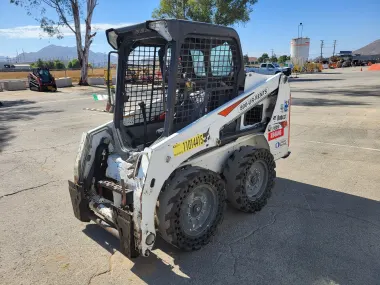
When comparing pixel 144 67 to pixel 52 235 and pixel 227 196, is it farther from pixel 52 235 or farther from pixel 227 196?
pixel 52 235

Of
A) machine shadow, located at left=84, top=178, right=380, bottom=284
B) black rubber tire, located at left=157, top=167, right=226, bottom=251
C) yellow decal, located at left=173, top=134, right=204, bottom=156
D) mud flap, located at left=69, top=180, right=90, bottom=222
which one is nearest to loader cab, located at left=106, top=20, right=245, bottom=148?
yellow decal, located at left=173, top=134, right=204, bottom=156

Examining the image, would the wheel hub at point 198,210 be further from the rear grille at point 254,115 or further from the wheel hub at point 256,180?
the rear grille at point 254,115

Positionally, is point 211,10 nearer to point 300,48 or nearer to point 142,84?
point 142,84

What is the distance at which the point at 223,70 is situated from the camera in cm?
393

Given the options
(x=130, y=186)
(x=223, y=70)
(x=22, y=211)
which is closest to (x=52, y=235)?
(x=22, y=211)

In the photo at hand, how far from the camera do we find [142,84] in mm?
4090

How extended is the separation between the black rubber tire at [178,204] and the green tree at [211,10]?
25809 millimetres

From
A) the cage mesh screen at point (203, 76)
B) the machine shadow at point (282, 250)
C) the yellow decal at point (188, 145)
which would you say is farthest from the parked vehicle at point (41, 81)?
the yellow decal at point (188, 145)

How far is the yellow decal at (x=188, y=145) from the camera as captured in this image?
10.3 feet

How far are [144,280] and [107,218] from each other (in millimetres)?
775

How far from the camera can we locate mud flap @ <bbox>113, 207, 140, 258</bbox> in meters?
2.93

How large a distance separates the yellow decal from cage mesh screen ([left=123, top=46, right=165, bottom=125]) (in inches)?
33.8

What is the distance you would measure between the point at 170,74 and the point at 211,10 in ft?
89.0

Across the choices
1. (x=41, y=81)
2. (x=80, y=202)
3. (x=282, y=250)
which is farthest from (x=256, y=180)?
(x=41, y=81)
